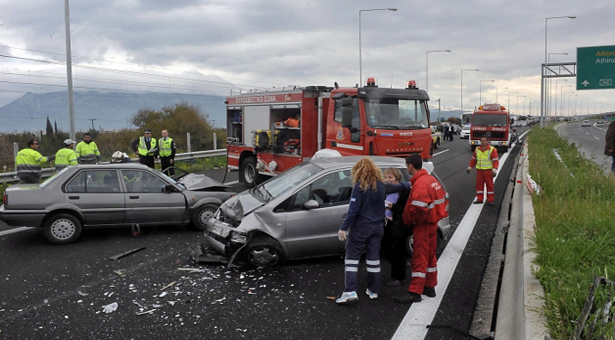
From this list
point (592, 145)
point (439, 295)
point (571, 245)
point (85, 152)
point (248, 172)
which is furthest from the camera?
point (592, 145)

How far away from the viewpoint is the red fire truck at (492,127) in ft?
88.3

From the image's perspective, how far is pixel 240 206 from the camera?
A: 6.73 meters

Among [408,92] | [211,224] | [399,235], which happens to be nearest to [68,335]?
[211,224]

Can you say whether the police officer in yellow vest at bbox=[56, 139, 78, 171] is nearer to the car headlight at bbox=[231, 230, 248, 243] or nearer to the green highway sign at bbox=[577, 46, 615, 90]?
the car headlight at bbox=[231, 230, 248, 243]

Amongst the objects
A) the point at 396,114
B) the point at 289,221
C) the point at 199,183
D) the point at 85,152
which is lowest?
the point at 289,221

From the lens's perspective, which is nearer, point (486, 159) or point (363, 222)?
point (363, 222)

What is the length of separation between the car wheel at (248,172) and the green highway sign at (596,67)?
57.3 ft

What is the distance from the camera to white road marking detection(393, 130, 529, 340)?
460cm

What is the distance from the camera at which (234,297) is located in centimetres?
542

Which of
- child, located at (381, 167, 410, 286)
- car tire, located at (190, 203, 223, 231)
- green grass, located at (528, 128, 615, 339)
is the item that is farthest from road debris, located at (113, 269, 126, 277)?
green grass, located at (528, 128, 615, 339)

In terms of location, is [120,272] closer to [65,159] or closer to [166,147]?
[65,159]

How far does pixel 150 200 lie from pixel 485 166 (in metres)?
7.35

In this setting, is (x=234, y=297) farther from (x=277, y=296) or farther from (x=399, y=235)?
(x=399, y=235)

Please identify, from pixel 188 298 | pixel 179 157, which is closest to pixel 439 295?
pixel 188 298
